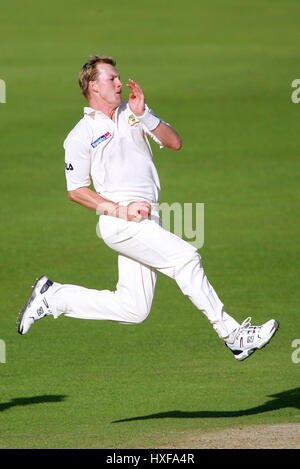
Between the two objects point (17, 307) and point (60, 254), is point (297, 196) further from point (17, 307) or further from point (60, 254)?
point (17, 307)

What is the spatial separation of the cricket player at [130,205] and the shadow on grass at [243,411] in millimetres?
1253

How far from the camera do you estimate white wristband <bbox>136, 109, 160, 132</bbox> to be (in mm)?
9008

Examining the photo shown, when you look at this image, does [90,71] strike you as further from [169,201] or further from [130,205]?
[169,201]

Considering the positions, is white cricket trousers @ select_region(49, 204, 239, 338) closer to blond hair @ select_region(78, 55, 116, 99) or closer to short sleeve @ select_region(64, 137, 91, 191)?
short sleeve @ select_region(64, 137, 91, 191)

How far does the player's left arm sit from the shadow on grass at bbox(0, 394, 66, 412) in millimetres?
3205

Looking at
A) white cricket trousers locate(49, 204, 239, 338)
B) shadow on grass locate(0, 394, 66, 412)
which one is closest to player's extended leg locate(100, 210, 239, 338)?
white cricket trousers locate(49, 204, 239, 338)

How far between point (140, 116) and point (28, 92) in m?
21.4

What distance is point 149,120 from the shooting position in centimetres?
903

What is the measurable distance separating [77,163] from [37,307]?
142 centimetres

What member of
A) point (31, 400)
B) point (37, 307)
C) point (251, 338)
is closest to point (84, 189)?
point (37, 307)

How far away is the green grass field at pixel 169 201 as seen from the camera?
35.2ft

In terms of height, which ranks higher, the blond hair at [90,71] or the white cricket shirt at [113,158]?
the blond hair at [90,71]

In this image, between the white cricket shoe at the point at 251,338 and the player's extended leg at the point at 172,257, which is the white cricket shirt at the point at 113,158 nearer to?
the player's extended leg at the point at 172,257

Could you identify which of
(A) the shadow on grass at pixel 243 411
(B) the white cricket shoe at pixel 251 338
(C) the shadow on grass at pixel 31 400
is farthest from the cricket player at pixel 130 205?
(C) the shadow on grass at pixel 31 400
